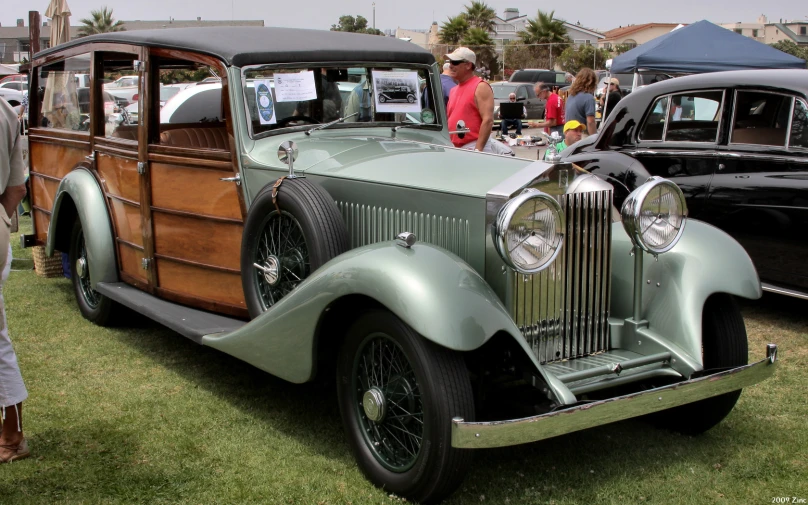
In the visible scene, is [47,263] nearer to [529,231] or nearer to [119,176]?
[119,176]

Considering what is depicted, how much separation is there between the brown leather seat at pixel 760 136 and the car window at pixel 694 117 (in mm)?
153

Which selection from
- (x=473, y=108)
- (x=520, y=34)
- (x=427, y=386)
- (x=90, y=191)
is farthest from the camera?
(x=520, y=34)

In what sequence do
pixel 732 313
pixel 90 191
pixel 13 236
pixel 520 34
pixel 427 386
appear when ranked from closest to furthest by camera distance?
pixel 427 386 < pixel 732 313 < pixel 90 191 < pixel 13 236 < pixel 520 34

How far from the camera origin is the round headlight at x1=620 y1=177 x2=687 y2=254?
130 inches

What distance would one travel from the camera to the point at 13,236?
28.2 feet

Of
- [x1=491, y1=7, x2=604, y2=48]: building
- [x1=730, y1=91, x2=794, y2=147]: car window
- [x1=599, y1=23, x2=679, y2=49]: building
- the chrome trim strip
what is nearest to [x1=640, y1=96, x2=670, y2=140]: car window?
[x1=730, y1=91, x2=794, y2=147]: car window

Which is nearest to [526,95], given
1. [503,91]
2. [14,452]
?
[503,91]

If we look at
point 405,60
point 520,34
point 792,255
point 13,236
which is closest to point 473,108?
point 405,60

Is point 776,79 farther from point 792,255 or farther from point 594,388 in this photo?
point 594,388

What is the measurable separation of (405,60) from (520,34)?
5494cm

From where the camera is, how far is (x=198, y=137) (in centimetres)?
509

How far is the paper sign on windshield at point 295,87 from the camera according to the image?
13.8 ft

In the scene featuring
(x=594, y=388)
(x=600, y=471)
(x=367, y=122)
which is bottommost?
(x=600, y=471)

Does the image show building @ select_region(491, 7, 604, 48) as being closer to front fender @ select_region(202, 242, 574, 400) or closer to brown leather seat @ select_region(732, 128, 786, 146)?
brown leather seat @ select_region(732, 128, 786, 146)
